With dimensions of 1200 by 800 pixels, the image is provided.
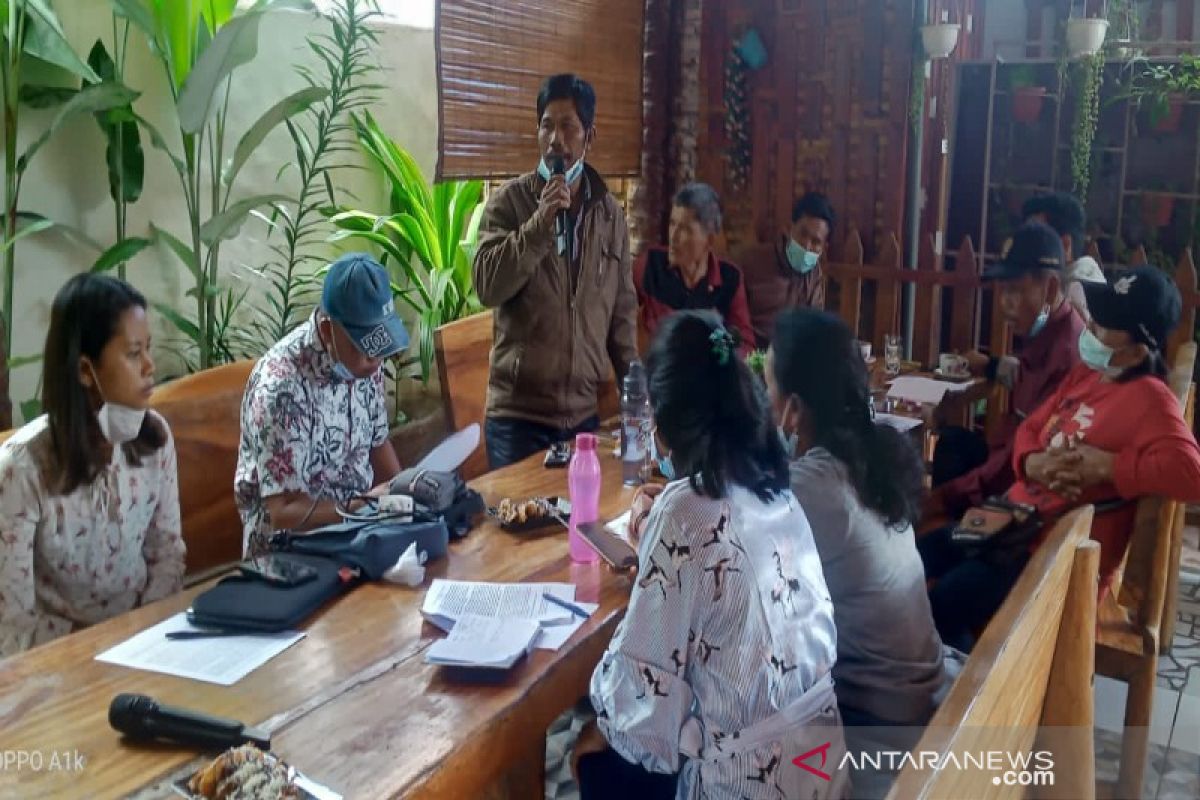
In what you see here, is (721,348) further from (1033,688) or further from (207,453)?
(207,453)

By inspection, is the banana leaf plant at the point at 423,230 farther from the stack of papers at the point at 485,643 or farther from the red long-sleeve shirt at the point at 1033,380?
the stack of papers at the point at 485,643

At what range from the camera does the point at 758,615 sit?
1.48 meters

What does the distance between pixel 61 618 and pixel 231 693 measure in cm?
69

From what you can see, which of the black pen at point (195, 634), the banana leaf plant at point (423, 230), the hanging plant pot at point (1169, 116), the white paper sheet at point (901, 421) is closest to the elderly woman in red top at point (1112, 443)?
the white paper sheet at point (901, 421)

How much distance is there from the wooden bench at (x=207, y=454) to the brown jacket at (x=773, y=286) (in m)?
2.02

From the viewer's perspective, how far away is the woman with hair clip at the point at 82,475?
1.86m

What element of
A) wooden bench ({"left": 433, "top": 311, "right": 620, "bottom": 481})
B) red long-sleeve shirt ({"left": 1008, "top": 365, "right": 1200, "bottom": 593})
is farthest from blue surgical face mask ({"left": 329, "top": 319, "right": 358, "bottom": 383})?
red long-sleeve shirt ({"left": 1008, "top": 365, "right": 1200, "bottom": 593})

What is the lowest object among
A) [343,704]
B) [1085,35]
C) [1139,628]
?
[1139,628]

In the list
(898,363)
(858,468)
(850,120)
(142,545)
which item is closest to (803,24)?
(850,120)

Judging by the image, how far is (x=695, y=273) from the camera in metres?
3.53

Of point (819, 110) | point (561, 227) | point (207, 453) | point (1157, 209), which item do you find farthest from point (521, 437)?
point (1157, 209)

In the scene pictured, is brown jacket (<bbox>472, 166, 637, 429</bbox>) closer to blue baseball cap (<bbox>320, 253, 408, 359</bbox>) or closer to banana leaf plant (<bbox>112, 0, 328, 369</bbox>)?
blue baseball cap (<bbox>320, 253, 408, 359</bbox>)

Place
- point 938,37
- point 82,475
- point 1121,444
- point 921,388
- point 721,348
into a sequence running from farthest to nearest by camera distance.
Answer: point 938,37 < point 921,388 < point 1121,444 < point 82,475 < point 721,348

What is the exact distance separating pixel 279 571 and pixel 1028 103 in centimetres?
529
